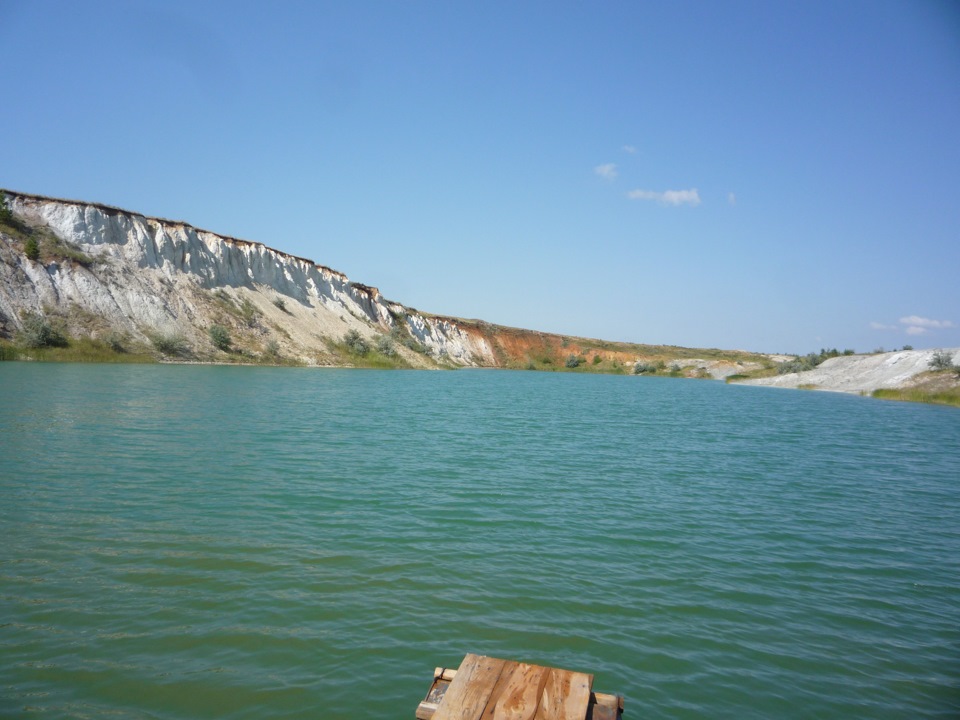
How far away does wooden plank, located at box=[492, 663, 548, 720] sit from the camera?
5191 mm

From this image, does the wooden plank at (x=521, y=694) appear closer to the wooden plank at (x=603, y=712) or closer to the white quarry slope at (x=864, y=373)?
the wooden plank at (x=603, y=712)

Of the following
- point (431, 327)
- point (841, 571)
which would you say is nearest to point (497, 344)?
point (431, 327)

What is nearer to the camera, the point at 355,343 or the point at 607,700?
the point at 607,700

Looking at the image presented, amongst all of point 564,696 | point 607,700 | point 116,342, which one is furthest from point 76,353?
point 607,700

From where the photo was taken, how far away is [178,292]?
63906 mm

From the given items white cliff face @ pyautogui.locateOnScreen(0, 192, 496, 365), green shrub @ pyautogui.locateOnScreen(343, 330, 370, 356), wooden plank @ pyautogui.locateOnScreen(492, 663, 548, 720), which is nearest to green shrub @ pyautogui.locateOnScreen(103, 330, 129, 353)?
white cliff face @ pyautogui.locateOnScreen(0, 192, 496, 365)

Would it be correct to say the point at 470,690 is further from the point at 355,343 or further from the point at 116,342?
the point at 355,343

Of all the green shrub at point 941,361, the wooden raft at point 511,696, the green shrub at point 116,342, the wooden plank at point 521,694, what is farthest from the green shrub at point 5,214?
the green shrub at point 941,361

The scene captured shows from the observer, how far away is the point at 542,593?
9.37m

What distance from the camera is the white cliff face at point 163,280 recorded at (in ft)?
173

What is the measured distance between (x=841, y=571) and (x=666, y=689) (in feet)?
20.0

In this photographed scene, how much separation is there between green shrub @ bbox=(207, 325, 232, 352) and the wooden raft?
61683mm

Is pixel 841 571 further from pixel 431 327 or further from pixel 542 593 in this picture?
pixel 431 327

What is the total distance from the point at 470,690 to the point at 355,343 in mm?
77683
